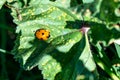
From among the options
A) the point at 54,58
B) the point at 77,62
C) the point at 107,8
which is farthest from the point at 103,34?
the point at 107,8

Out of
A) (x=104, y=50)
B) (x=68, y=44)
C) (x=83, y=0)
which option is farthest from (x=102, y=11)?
(x=104, y=50)

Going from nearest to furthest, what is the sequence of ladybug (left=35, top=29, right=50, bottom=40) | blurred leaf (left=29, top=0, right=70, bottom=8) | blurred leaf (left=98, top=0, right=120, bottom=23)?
blurred leaf (left=98, top=0, right=120, bottom=23)
ladybug (left=35, top=29, right=50, bottom=40)
blurred leaf (left=29, top=0, right=70, bottom=8)

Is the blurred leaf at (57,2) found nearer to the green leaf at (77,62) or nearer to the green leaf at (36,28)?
the green leaf at (36,28)

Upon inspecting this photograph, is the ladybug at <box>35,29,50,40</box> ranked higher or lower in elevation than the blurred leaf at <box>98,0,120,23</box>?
lower

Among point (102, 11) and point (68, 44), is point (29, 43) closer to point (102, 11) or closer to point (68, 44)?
point (68, 44)

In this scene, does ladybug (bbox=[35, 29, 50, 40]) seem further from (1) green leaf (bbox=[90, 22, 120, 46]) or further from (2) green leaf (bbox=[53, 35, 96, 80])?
(1) green leaf (bbox=[90, 22, 120, 46])

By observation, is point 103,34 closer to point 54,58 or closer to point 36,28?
point 54,58

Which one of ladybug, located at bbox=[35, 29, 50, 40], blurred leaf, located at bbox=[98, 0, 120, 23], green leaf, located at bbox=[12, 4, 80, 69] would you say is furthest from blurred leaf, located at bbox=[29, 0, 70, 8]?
blurred leaf, located at bbox=[98, 0, 120, 23]
